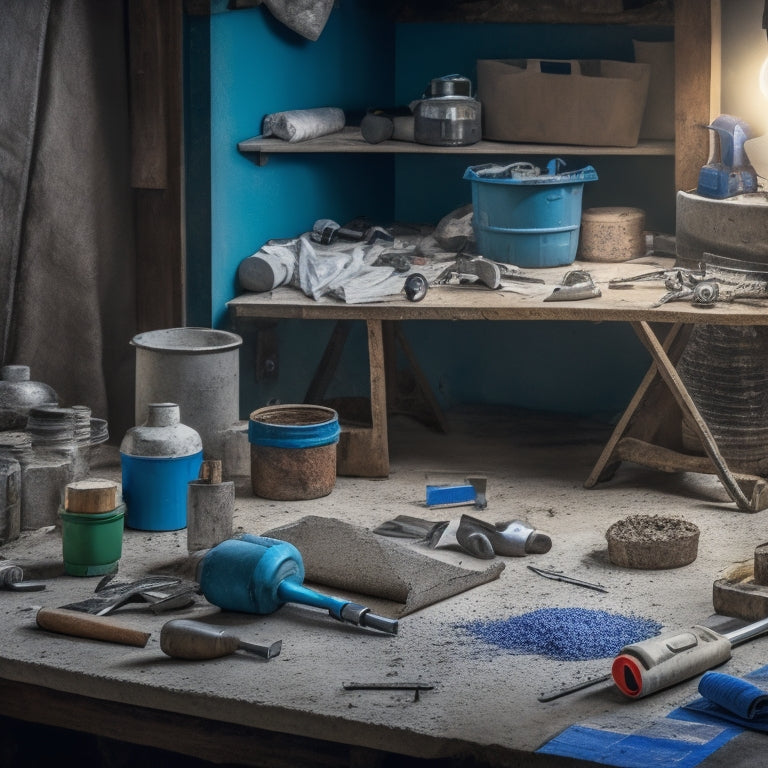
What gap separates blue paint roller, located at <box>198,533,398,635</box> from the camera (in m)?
3.69

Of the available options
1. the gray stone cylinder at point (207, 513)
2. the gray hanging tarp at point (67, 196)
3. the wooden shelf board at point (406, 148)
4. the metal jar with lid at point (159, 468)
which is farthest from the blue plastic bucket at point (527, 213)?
the gray stone cylinder at point (207, 513)

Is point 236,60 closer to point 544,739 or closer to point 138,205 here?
point 138,205

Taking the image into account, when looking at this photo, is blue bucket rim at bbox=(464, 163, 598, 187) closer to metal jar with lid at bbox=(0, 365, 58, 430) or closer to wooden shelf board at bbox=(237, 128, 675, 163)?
wooden shelf board at bbox=(237, 128, 675, 163)

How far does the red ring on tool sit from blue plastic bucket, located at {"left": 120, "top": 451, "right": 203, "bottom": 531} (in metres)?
1.80

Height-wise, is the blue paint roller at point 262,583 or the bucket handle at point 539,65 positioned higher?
the bucket handle at point 539,65

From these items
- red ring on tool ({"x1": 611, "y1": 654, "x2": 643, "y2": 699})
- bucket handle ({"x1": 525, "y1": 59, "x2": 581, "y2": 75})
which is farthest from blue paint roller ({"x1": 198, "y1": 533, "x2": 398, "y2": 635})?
bucket handle ({"x1": 525, "y1": 59, "x2": 581, "y2": 75})

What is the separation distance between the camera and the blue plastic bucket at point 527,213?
5391mm

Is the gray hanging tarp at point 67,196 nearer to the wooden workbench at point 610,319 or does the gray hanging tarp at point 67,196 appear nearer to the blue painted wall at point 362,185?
the blue painted wall at point 362,185

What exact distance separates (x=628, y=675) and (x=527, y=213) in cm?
259

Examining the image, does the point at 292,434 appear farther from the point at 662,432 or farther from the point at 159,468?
the point at 662,432

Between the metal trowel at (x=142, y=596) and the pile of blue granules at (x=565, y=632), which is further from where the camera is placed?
the metal trowel at (x=142, y=596)

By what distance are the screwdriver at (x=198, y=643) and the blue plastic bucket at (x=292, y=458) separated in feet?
4.58

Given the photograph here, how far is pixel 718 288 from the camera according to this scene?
4891 mm

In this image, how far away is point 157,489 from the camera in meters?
4.55
